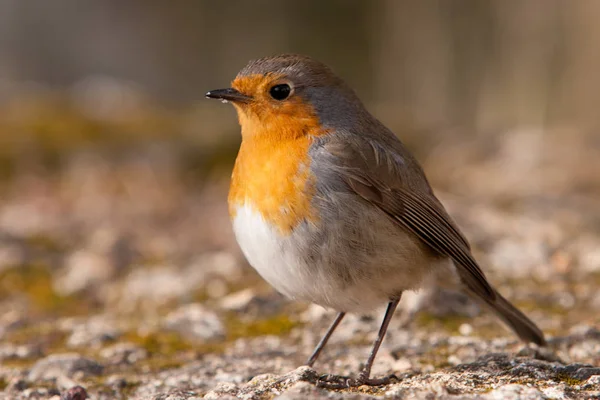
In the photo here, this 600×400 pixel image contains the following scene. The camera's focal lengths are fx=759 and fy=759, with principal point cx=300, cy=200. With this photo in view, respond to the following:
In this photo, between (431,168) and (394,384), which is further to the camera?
(431,168)

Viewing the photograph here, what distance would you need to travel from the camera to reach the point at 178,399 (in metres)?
2.59

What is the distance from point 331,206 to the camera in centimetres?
304

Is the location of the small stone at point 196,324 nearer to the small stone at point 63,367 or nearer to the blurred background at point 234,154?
the blurred background at point 234,154

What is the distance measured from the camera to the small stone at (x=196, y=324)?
3.74 meters

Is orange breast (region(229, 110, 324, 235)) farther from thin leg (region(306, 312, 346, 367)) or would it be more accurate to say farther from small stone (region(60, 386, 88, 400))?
small stone (region(60, 386, 88, 400))

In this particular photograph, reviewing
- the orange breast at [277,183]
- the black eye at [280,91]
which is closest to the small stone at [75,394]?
the orange breast at [277,183]

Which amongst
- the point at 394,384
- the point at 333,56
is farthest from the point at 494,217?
the point at 333,56

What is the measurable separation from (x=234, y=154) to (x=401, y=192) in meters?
3.87

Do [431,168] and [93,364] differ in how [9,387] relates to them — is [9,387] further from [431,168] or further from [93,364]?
[431,168]

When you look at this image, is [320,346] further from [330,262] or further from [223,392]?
[223,392]

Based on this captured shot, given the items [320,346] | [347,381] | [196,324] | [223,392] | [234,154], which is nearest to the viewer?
[223,392]

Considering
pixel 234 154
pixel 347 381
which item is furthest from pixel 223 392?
pixel 234 154

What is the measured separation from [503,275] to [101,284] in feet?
7.76

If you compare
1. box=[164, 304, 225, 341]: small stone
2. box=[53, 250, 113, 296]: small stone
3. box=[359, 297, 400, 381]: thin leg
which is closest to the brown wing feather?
box=[359, 297, 400, 381]: thin leg
